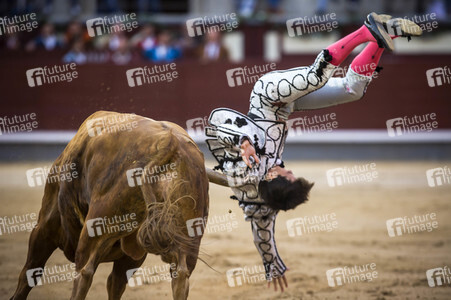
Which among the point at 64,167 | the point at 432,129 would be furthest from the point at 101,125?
the point at 432,129

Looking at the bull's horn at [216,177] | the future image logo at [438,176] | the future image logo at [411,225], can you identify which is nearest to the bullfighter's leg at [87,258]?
the bull's horn at [216,177]

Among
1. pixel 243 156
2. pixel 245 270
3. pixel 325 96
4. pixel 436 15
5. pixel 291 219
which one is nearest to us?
pixel 243 156

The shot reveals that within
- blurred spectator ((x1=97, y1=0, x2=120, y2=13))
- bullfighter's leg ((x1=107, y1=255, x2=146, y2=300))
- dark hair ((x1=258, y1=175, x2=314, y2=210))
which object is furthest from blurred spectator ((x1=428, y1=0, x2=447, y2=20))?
bullfighter's leg ((x1=107, y1=255, x2=146, y2=300))

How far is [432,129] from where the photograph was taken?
1105 cm

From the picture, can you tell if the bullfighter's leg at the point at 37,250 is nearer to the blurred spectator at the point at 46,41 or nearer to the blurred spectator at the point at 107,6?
the blurred spectator at the point at 46,41

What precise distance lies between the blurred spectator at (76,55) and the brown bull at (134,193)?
24.1 feet

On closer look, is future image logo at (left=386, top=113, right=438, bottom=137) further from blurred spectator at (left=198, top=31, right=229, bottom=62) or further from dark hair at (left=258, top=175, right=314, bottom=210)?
dark hair at (left=258, top=175, right=314, bottom=210)

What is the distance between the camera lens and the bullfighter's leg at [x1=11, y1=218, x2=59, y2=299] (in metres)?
3.63

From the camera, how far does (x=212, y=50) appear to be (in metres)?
11.0

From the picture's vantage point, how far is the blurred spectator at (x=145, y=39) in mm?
10938

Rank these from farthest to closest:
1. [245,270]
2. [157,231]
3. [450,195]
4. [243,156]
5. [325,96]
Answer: [450,195] → [245,270] → [325,96] → [243,156] → [157,231]

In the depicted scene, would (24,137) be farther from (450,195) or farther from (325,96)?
(325,96)

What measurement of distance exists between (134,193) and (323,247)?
3.46 metres

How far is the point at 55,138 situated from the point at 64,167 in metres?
7.23
